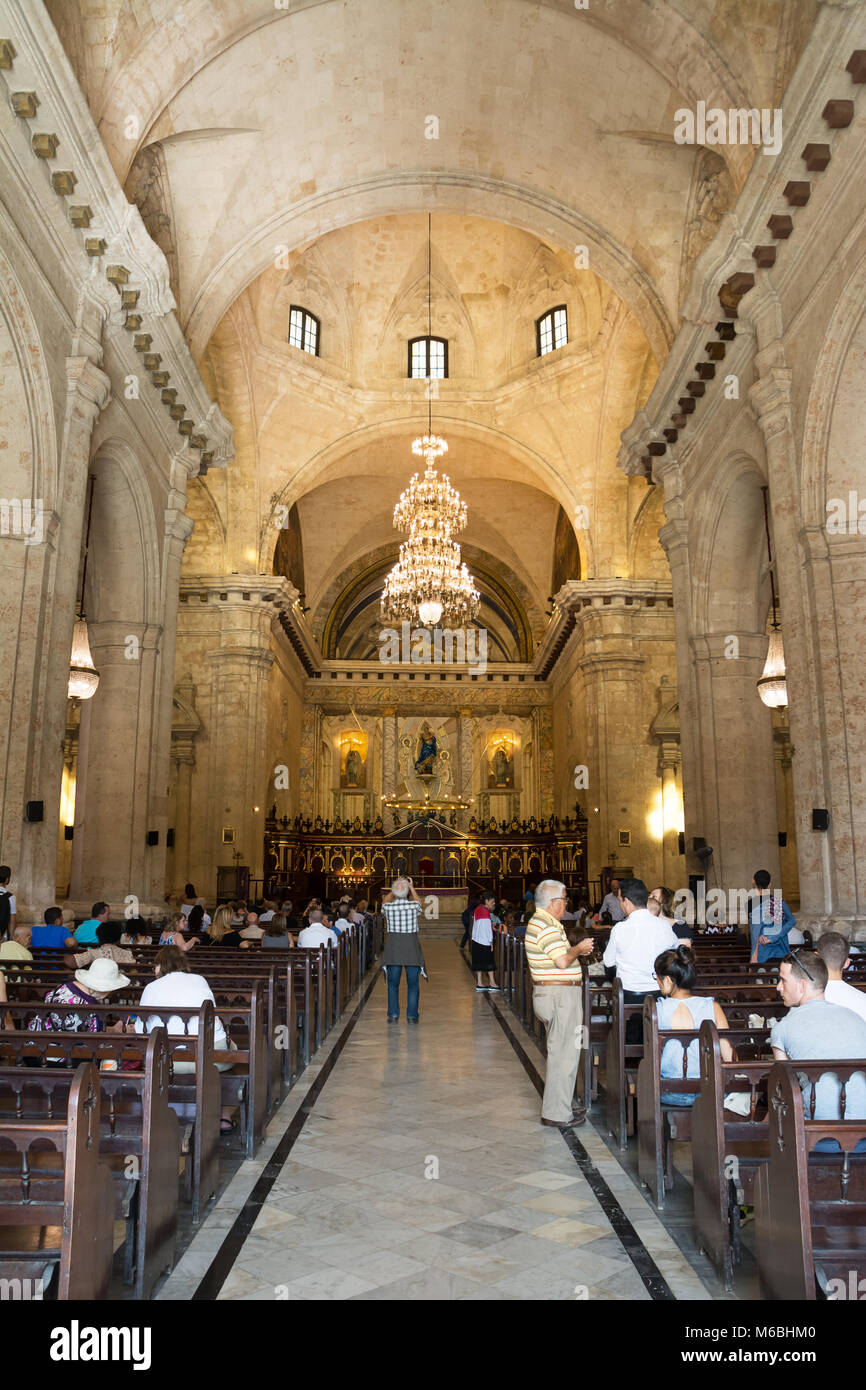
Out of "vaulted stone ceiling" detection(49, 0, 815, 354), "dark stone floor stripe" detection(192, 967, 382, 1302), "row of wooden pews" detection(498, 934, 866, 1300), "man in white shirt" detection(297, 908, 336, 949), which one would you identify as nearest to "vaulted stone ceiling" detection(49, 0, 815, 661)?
"vaulted stone ceiling" detection(49, 0, 815, 354)

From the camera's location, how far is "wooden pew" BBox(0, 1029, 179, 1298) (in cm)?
353

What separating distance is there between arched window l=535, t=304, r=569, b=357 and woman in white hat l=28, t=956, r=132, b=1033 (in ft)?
67.2

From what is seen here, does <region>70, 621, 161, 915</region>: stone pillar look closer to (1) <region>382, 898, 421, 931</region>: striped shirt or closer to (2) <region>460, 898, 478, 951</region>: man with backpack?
(1) <region>382, 898, 421, 931</region>: striped shirt

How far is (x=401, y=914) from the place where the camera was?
10266 mm

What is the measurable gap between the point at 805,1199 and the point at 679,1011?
1.99 metres

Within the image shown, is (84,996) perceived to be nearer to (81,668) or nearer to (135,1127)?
(135,1127)

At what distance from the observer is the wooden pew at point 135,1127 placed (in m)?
3.53

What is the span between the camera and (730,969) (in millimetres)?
7605

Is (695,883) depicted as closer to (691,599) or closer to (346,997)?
(691,599)

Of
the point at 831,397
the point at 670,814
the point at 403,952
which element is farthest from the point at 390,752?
the point at 831,397

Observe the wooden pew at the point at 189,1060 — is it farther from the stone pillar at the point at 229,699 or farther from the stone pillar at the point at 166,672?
the stone pillar at the point at 229,699

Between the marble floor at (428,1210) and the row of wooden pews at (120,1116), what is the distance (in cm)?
24

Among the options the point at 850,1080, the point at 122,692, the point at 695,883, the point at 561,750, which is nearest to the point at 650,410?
the point at 695,883

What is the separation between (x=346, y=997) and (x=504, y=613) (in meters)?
22.6
